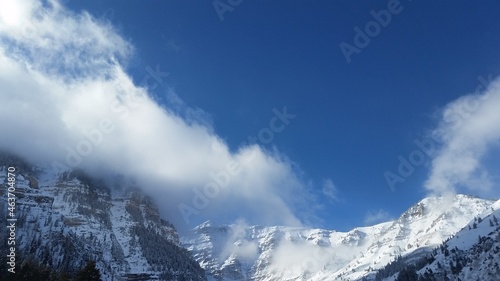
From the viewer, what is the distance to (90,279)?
2972 inches

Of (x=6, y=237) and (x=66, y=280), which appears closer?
(x=66, y=280)

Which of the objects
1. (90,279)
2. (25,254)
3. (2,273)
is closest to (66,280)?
(90,279)

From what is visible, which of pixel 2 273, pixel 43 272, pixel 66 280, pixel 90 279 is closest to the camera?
pixel 90 279

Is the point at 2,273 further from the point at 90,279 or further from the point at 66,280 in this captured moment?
the point at 90,279

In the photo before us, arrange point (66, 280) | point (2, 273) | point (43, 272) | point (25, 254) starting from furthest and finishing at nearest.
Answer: point (25, 254), point (43, 272), point (2, 273), point (66, 280)

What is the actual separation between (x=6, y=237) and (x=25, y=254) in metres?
12.8

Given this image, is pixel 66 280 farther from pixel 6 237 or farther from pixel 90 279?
pixel 6 237

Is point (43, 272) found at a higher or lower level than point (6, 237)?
lower

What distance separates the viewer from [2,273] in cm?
12962

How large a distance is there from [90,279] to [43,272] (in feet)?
298

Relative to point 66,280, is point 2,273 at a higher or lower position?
higher

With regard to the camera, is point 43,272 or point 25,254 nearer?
point 43,272

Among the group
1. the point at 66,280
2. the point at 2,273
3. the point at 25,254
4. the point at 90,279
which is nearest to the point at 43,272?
the point at 2,273

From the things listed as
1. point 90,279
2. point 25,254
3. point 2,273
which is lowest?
point 90,279
